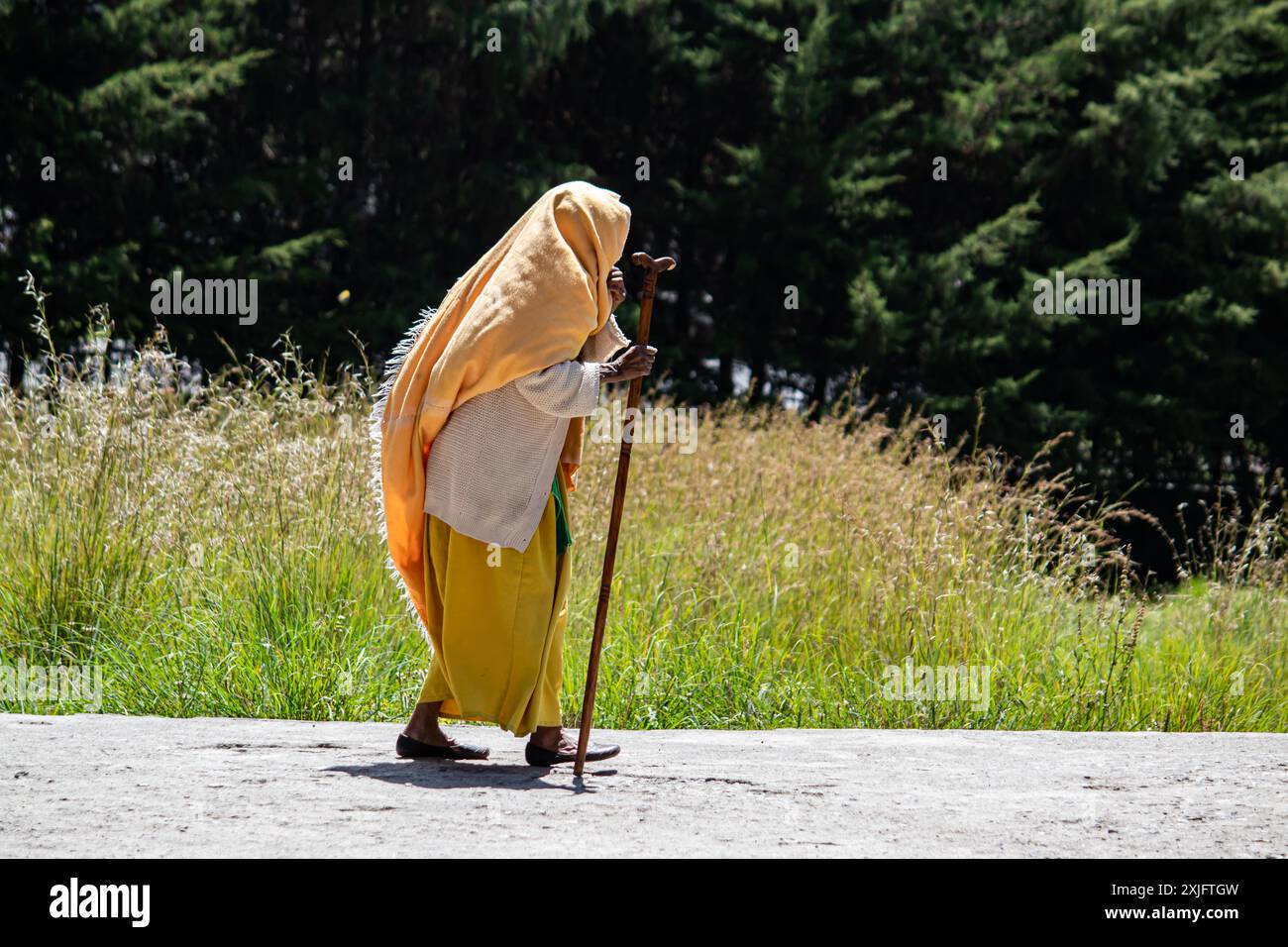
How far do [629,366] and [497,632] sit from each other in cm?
91

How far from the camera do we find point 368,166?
681 inches

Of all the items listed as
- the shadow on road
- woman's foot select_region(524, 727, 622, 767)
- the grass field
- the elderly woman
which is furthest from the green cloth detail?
the grass field

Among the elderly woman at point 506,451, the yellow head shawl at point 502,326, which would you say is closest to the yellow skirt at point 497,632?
the elderly woman at point 506,451

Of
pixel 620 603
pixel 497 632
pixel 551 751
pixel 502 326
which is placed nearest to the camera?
pixel 502 326

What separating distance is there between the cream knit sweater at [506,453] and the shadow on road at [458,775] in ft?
2.30

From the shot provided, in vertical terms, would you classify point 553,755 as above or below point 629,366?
below

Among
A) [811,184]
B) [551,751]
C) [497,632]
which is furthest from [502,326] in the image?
[811,184]

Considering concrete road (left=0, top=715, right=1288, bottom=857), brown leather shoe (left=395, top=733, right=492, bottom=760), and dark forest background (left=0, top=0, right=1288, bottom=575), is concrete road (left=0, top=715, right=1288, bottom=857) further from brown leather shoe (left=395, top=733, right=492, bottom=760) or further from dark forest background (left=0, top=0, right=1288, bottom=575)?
dark forest background (left=0, top=0, right=1288, bottom=575)

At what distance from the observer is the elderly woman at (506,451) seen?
420cm

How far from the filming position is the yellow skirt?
427cm

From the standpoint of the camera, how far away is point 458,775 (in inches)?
167

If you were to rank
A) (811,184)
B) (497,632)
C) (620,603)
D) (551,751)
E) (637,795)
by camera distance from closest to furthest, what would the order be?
(637,795), (497,632), (551,751), (620,603), (811,184)

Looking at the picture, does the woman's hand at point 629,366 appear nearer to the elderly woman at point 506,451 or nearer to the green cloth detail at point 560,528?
the elderly woman at point 506,451

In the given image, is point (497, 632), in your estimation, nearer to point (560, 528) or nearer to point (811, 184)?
point (560, 528)
